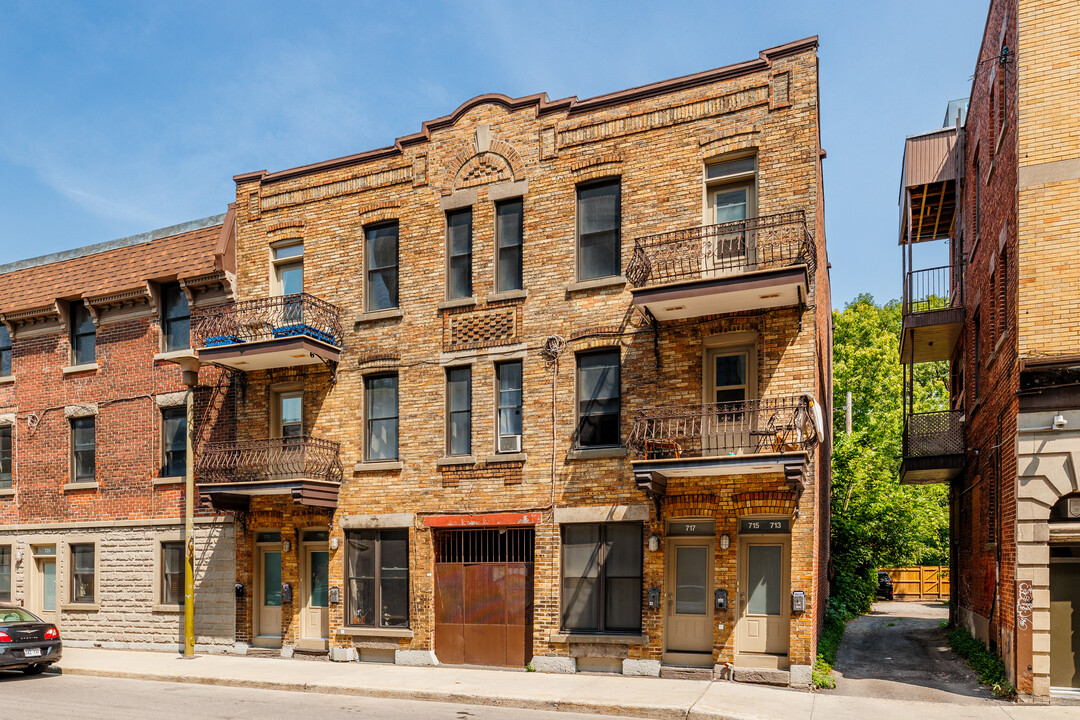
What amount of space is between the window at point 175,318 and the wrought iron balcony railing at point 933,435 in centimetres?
1728

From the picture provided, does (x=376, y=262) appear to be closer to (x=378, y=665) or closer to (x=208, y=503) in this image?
(x=208, y=503)

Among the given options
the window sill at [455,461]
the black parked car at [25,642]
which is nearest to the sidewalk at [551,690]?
the black parked car at [25,642]

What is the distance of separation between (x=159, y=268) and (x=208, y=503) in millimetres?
5879

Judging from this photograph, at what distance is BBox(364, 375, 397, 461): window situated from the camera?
18.2 meters

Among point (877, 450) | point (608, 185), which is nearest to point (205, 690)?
point (608, 185)

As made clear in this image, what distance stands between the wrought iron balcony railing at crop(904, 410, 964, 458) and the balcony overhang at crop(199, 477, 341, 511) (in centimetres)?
1323


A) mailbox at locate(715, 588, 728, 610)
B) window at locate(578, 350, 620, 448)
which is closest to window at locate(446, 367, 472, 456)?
window at locate(578, 350, 620, 448)

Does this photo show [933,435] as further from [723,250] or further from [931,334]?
[723,250]

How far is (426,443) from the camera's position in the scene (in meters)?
17.5

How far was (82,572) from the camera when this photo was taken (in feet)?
70.3

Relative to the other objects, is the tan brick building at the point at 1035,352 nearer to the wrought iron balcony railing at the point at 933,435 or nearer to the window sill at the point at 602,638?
the wrought iron balcony railing at the point at 933,435

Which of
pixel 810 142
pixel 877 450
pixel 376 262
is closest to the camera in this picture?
pixel 810 142

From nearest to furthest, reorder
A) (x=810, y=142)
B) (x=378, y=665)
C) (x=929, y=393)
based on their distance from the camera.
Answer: (x=810, y=142)
(x=378, y=665)
(x=929, y=393)

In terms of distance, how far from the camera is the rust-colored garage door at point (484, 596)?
53.9ft
